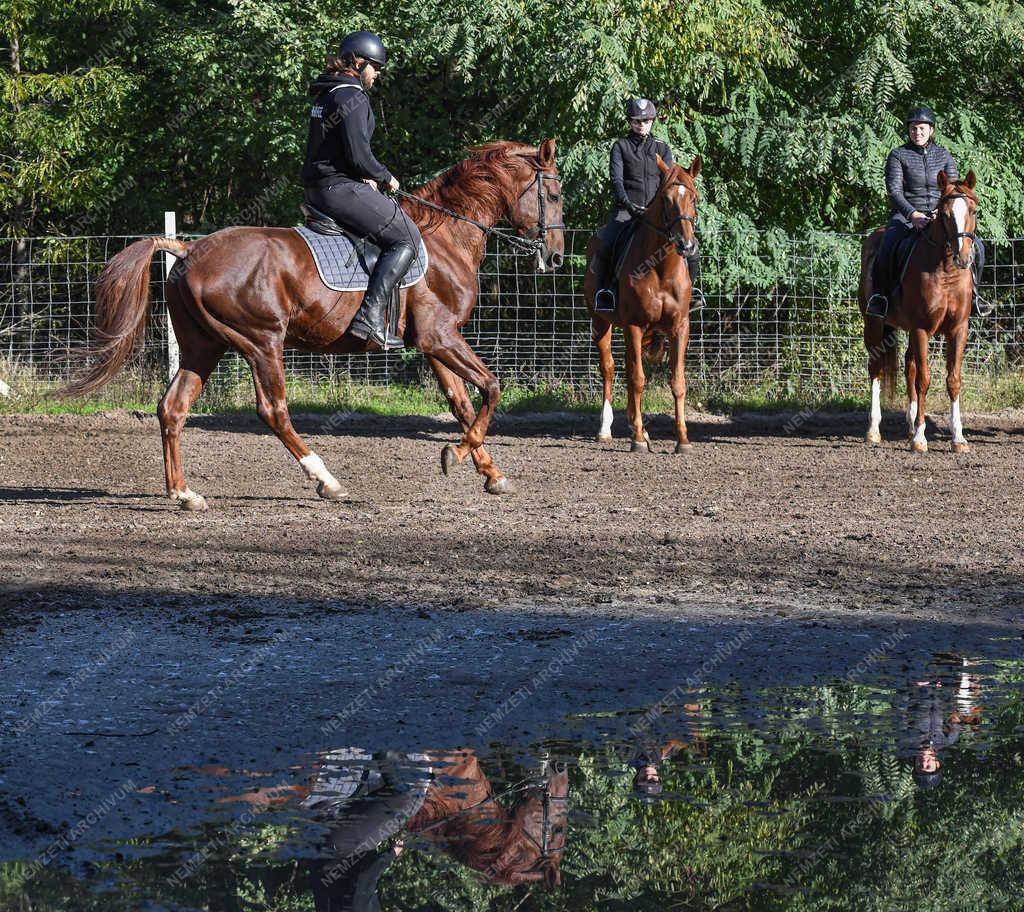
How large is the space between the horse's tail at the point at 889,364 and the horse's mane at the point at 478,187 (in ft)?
17.0

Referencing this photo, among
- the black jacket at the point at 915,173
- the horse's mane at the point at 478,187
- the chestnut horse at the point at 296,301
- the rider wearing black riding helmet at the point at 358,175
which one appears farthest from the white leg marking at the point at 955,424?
the rider wearing black riding helmet at the point at 358,175

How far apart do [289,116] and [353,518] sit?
40.0 feet

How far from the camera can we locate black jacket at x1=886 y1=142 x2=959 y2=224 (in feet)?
44.8

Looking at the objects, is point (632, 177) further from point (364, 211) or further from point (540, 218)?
point (364, 211)

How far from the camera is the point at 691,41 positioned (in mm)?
18672

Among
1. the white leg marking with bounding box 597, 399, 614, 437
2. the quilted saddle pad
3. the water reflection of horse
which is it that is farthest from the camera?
the white leg marking with bounding box 597, 399, 614, 437

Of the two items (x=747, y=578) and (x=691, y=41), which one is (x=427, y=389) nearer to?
(x=691, y=41)

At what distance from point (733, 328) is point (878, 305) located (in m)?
6.28

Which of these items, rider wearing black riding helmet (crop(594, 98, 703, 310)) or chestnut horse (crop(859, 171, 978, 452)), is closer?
chestnut horse (crop(859, 171, 978, 452))

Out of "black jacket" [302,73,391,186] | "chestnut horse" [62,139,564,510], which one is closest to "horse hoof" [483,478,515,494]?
"chestnut horse" [62,139,564,510]

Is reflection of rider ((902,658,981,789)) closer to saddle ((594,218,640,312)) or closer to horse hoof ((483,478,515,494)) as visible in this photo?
horse hoof ((483,478,515,494))

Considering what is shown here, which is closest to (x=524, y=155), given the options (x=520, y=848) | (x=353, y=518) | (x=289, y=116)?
(x=353, y=518)

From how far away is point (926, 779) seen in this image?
4293 millimetres

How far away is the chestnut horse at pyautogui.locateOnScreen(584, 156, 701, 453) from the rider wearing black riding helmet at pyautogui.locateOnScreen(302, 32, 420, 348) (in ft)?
12.1
